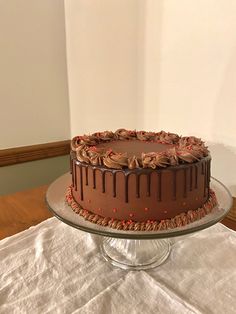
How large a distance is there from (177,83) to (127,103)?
243 millimetres

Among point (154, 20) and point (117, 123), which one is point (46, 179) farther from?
point (154, 20)

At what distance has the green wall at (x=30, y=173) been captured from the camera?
1424mm

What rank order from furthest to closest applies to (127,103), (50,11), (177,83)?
(50,11), (127,103), (177,83)

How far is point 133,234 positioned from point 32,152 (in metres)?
0.95

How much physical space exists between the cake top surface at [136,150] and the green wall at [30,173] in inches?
29.0

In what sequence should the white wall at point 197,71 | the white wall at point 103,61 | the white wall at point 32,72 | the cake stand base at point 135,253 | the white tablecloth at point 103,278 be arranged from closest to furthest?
the white tablecloth at point 103,278 < the cake stand base at point 135,253 < the white wall at point 197,71 < the white wall at point 103,61 < the white wall at point 32,72

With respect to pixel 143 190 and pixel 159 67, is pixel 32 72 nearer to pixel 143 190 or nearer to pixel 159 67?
pixel 159 67

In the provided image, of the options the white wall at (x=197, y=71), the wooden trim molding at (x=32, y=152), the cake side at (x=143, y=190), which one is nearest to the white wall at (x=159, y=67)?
the white wall at (x=197, y=71)

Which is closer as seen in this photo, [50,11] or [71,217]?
[71,217]

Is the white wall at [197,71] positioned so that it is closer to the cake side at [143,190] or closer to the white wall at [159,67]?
the white wall at [159,67]

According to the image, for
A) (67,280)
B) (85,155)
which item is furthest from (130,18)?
(67,280)

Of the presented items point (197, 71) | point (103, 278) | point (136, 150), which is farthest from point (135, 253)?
point (197, 71)

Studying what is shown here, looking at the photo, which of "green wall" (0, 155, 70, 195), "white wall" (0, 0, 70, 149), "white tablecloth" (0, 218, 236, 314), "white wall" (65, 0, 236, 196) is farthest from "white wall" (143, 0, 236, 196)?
"green wall" (0, 155, 70, 195)

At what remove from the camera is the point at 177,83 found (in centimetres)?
102
